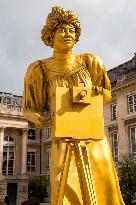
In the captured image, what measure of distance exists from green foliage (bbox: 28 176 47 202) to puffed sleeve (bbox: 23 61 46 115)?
99.3 feet

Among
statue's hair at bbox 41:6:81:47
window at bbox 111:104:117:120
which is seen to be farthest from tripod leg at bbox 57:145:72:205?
window at bbox 111:104:117:120

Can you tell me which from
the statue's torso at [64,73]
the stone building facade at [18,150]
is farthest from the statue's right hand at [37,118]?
the stone building facade at [18,150]

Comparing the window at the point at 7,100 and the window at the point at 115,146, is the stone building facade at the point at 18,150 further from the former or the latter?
the window at the point at 115,146

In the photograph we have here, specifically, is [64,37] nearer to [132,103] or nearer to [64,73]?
[64,73]

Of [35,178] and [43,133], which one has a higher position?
[43,133]

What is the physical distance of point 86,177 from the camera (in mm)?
2986

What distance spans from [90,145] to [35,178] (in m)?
34.0

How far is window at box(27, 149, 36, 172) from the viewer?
38.4 meters

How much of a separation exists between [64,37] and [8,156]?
3426cm

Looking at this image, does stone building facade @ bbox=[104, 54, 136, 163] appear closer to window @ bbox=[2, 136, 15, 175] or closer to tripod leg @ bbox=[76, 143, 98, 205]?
window @ bbox=[2, 136, 15, 175]

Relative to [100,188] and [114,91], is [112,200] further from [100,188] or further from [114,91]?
[114,91]

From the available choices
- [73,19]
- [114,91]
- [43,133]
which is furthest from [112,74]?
[73,19]

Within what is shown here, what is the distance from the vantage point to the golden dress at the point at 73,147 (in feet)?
10.3

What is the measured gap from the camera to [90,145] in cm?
338
